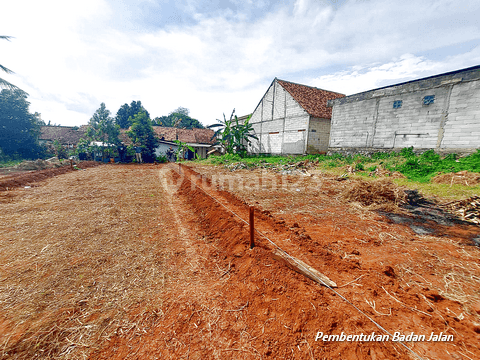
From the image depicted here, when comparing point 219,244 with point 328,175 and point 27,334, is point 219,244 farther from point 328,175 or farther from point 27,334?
point 328,175

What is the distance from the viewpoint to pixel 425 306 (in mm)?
2275

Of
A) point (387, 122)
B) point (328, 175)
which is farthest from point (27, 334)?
point (387, 122)

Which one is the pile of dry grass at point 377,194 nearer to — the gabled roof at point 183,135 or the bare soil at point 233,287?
the bare soil at point 233,287

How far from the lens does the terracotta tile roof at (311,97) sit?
18.5 metres

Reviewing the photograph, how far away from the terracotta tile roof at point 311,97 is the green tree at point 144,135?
59.2ft

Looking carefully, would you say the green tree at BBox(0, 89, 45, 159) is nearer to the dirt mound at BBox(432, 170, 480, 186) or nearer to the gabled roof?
the gabled roof

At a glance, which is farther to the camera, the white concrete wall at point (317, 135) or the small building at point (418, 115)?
the white concrete wall at point (317, 135)

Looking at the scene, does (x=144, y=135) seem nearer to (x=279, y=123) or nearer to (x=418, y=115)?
(x=279, y=123)

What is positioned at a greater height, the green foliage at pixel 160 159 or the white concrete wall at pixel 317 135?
the white concrete wall at pixel 317 135

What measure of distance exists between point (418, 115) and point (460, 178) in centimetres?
536

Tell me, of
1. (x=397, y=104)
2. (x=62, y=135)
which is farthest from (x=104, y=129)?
(x=397, y=104)

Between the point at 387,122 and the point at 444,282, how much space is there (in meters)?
12.6

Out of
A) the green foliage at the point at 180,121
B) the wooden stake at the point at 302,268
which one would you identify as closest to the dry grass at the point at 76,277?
the wooden stake at the point at 302,268

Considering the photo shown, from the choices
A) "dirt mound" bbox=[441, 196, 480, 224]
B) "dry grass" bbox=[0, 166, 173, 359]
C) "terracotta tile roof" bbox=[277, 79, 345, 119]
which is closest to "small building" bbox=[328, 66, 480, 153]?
"terracotta tile roof" bbox=[277, 79, 345, 119]
